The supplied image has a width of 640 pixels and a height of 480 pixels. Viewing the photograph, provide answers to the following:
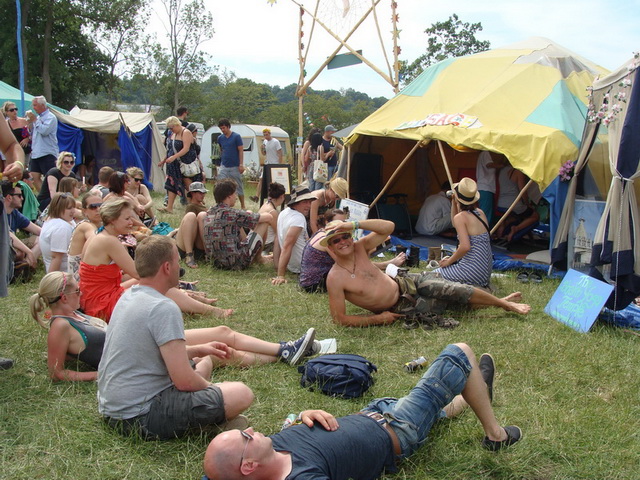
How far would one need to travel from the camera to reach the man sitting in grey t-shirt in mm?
2799

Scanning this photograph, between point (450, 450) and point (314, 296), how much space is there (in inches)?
129

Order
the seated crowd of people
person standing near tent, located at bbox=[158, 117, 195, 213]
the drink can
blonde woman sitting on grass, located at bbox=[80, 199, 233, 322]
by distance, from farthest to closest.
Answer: person standing near tent, located at bbox=[158, 117, 195, 213] < blonde woman sitting on grass, located at bbox=[80, 199, 233, 322] < the drink can < the seated crowd of people

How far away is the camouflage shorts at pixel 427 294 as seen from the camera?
5.18 m

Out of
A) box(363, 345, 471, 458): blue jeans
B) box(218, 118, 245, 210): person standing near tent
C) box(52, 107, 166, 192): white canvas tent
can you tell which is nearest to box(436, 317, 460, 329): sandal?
box(363, 345, 471, 458): blue jeans

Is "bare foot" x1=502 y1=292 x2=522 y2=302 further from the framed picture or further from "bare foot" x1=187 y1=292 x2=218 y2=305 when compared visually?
"bare foot" x1=187 y1=292 x2=218 y2=305

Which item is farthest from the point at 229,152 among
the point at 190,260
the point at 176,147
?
the point at 190,260

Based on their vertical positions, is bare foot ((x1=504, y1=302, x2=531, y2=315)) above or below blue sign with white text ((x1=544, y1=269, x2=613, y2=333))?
below

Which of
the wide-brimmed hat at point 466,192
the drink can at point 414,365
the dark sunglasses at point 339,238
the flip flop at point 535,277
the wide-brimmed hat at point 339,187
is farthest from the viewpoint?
the wide-brimmed hat at point 339,187

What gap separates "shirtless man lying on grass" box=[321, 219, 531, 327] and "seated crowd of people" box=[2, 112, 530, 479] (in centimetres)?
1

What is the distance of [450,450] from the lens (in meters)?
2.92

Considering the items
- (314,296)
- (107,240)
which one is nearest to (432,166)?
(314,296)

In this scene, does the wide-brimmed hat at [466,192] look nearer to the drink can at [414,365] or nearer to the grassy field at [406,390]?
the grassy field at [406,390]

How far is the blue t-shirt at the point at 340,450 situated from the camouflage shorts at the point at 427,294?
2.52m

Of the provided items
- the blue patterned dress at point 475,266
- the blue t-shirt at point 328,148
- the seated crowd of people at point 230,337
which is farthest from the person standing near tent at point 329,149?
the blue patterned dress at point 475,266
